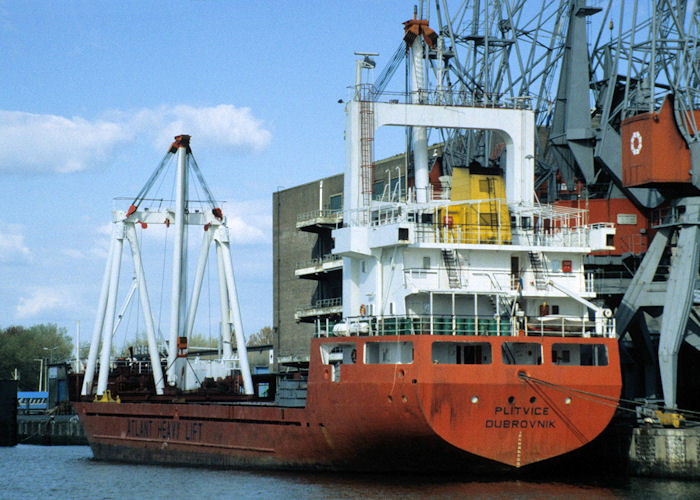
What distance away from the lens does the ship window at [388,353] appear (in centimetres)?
3266

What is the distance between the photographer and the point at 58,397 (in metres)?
77.2

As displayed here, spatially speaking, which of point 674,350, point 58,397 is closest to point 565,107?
point 674,350

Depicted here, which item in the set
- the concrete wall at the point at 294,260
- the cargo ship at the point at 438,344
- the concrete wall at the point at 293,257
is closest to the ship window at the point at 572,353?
the cargo ship at the point at 438,344

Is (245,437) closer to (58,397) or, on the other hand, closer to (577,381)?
(577,381)

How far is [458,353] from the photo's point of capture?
33094 mm

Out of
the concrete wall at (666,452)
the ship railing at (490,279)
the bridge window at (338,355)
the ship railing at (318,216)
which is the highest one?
the ship railing at (318,216)

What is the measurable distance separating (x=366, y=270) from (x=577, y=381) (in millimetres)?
8379

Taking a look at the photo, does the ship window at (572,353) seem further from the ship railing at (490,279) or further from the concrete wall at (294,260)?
the concrete wall at (294,260)

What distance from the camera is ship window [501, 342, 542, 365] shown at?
33094mm

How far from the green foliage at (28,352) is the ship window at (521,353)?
2915 inches

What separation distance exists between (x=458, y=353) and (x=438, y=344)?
0.72 meters

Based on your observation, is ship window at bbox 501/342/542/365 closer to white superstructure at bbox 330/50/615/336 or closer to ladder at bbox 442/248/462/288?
white superstructure at bbox 330/50/615/336

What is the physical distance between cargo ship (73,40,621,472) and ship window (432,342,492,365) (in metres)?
0.04

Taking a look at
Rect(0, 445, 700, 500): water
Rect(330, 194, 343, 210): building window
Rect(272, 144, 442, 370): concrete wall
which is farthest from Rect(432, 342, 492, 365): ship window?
Rect(330, 194, 343, 210): building window
